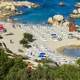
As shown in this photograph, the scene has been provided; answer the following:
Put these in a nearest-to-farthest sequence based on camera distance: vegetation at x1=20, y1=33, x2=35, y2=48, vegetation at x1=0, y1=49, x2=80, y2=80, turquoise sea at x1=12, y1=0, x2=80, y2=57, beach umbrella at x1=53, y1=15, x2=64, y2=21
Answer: vegetation at x1=0, y1=49, x2=80, y2=80 < vegetation at x1=20, y1=33, x2=35, y2=48 < beach umbrella at x1=53, y1=15, x2=64, y2=21 < turquoise sea at x1=12, y1=0, x2=80, y2=57

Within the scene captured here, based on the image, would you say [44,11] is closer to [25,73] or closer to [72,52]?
[72,52]

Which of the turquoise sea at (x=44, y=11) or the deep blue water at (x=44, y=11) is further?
the deep blue water at (x=44, y=11)

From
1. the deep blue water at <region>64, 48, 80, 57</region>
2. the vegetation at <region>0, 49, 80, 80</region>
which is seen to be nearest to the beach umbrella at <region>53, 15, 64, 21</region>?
the deep blue water at <region>64, 48, 80, 57</region>

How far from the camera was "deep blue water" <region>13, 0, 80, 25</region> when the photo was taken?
173 ft

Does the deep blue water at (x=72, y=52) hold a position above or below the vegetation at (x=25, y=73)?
below

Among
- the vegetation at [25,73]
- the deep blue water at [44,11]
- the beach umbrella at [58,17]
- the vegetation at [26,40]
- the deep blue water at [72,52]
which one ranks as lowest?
the deep blue water at [44,11]

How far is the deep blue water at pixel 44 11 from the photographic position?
5266 centimetres

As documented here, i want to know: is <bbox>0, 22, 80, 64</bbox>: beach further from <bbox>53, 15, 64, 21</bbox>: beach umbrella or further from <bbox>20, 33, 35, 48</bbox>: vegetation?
<bbox>53, 15, 64, 21</bbox>: beach umbrella

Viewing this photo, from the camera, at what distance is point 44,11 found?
57312mm

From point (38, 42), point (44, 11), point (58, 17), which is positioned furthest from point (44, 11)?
point (38, 42)

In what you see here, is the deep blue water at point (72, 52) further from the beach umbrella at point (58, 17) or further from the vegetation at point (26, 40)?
the beach umbrella at point (58, 17)

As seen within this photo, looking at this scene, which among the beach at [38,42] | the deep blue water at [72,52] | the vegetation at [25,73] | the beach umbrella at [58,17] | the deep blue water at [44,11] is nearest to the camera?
the vegetation at [25,73]

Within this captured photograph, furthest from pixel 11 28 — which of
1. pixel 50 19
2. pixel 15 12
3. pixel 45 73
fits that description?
Answer: pixel 45 73

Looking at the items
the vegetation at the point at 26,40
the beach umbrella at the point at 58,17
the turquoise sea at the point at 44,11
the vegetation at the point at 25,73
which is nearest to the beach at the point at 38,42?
the vegetation at the point at 26,40
